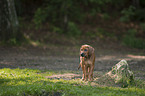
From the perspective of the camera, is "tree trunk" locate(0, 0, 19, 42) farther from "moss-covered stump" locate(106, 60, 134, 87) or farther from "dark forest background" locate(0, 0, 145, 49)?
"moss-covered stump" locate(106, 60, 134, 87)

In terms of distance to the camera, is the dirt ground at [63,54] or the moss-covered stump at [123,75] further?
the dirt ground at [63,54]

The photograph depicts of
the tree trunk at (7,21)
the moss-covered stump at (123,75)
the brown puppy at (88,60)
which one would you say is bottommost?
the moss-covered stump at (123,75)

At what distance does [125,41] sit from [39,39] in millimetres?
9818

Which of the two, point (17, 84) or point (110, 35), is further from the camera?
point (110, 35)

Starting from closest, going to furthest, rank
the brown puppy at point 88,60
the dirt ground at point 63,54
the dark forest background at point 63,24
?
the brown puppy at point 88,60 → the dirt ground at point 63,54 → the dark forest background at point 63,24

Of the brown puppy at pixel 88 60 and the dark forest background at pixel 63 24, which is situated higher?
the dark forest background at pixel 63 24

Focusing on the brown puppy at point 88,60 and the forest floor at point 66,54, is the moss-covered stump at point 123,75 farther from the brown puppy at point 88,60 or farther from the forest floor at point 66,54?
the forest floor at point 66,54

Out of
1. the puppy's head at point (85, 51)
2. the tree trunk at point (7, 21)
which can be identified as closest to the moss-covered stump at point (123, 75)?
the puppy's head at point (85, 51)

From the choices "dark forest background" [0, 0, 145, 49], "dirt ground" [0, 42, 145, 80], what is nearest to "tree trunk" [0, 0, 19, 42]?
"dark forest background" [0, 0, 145, 49]

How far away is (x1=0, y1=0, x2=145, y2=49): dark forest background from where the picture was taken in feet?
55.2

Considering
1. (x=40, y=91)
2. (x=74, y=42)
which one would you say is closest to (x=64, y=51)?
(x=74, y=42)

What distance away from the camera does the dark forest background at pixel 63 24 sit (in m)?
16.8

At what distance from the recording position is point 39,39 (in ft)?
64.0

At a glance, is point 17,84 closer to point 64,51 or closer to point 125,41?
point 64,51
